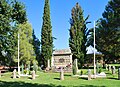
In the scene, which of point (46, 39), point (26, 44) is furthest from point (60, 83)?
point (46, 39)

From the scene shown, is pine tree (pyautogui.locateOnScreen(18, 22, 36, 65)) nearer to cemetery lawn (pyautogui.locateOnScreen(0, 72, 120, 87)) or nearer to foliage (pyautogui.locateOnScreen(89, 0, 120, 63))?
foliage (pyautogui.locateOnScreen(89, 0, 120, 63))

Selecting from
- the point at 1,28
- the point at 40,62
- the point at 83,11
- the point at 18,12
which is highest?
the point at 83,11

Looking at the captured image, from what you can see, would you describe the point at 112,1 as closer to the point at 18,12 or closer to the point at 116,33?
the point at 116,33

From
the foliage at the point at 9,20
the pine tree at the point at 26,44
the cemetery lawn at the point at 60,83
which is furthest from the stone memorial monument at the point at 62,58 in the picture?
the cemetery lawn at the point at 60,83

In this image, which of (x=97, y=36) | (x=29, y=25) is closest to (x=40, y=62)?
(x=29, y=25)

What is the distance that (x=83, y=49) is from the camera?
58500 millimetres

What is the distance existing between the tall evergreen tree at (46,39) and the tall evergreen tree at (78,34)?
435cm

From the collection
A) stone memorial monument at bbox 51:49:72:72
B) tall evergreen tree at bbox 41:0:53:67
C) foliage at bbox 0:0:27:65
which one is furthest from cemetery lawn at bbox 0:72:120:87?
stone memorial monument at bbox 51:49:72:72

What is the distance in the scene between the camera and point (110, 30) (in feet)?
170

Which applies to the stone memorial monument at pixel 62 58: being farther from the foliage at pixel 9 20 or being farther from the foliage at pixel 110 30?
the foliage at pixel 9 20

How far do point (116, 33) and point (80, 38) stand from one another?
31.1ft

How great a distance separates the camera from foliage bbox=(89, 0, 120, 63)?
50397 millimetres

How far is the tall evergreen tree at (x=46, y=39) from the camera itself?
59.1 meters

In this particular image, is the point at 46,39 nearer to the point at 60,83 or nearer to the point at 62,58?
the point at 62,58
